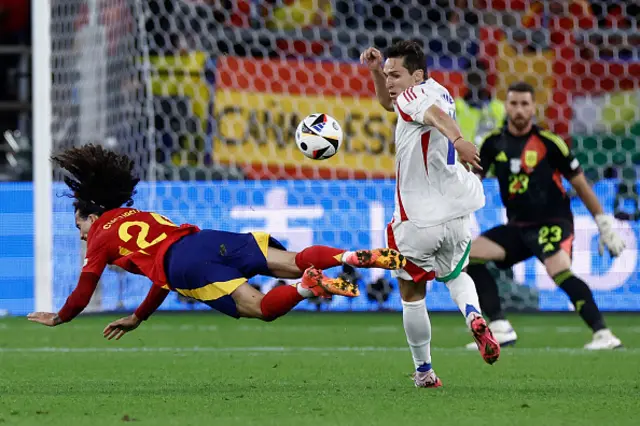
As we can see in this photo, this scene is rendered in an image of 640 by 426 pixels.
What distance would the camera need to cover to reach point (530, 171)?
29.0 ft

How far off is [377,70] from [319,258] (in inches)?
43.8

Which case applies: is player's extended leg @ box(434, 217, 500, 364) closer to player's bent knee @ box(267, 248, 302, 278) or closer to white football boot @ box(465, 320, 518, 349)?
player's bent knee @ box(267, 248, 302, 278)

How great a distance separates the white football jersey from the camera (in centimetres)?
602

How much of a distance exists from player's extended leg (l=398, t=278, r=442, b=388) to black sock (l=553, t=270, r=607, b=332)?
8.59ft

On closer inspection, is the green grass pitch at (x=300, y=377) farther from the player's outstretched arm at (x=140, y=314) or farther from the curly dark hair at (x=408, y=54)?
the curly dark hair at (x=408, y=54)

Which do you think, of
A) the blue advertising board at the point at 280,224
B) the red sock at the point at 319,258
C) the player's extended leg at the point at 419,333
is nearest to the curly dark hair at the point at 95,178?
the red sock at the point at 319,258

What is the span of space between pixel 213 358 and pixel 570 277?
2462 millimetres

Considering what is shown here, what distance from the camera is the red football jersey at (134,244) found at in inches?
234

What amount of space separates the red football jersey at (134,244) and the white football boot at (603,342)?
10.8ft

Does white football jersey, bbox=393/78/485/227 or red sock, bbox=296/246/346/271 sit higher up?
white football jersey, bbox=393/78/485/227

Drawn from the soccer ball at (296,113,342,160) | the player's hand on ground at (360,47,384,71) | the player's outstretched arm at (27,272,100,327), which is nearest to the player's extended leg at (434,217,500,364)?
the soccer ball at (296,113,342,160)

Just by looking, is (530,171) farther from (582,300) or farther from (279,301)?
(279,301)

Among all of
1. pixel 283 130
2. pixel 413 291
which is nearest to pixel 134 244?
pixel 413 291

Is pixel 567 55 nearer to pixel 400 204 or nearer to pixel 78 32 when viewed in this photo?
pixel 78 32
